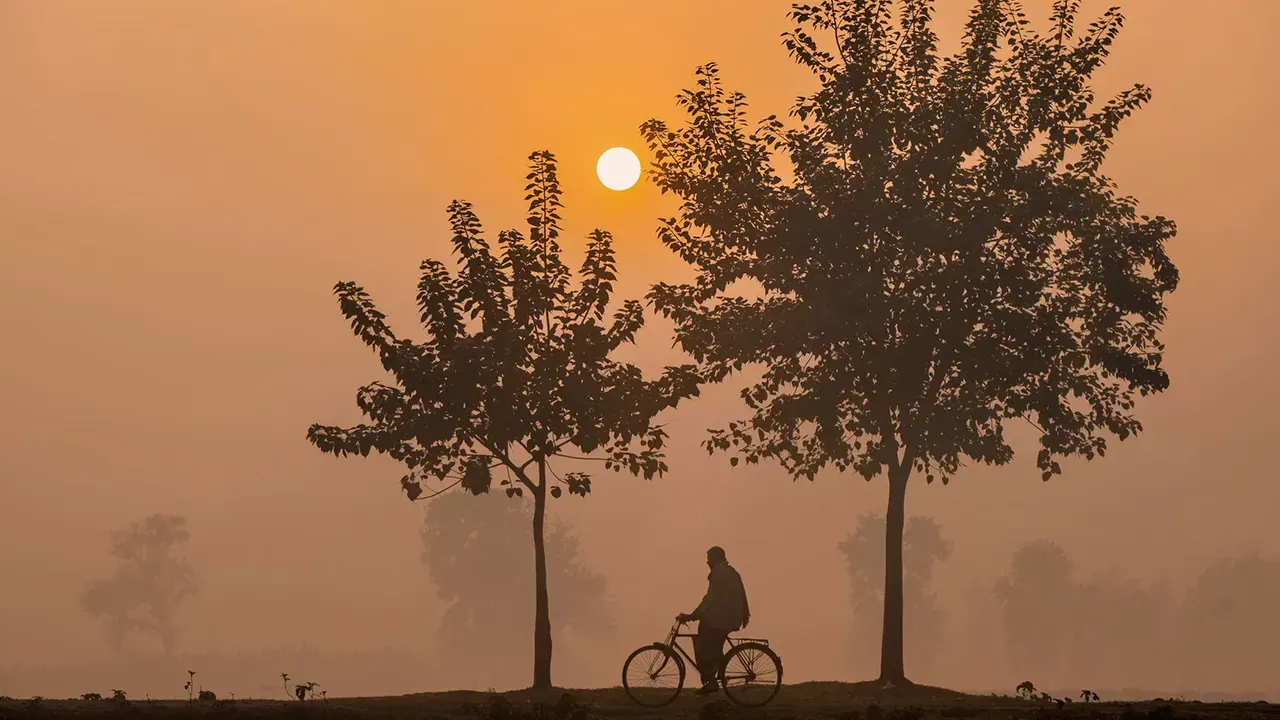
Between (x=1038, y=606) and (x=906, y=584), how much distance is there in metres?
12.0

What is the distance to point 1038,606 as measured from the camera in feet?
430

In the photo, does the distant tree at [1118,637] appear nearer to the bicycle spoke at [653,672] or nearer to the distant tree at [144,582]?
the distant tree at [144,582]

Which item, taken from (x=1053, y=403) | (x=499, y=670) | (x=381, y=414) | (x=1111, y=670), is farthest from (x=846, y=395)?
(x=1111, y=670)

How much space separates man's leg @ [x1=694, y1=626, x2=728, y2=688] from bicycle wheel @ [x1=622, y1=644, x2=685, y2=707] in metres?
0.37

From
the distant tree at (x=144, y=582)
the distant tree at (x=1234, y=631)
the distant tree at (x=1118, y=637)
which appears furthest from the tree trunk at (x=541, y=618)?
the distant tree at (x=1234, y=631)

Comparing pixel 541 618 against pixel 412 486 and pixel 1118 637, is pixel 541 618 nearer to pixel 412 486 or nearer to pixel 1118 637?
pixel 412 486

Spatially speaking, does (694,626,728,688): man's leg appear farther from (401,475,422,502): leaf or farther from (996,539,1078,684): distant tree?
(996,539,1078,684): distant tree

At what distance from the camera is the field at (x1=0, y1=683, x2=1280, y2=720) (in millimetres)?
→ 22344

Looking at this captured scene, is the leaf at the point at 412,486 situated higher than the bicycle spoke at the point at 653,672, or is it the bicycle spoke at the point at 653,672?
the leaf at the point at 412,486

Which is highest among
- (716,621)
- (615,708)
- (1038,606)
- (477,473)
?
(477,473)

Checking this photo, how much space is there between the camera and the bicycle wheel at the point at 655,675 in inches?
974

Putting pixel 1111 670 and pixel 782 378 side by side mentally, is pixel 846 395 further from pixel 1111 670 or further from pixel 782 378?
pixel 1111 670

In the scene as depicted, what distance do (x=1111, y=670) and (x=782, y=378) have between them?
120 metres

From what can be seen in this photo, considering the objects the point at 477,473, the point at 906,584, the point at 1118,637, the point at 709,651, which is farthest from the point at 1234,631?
the point at 709,651
